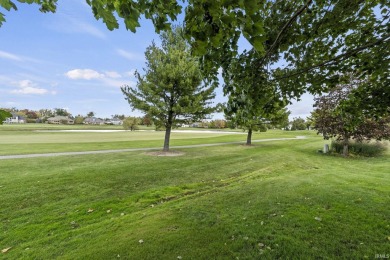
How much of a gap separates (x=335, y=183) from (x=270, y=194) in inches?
119

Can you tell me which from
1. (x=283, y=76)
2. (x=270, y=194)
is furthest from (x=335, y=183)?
(x=283, y=76)

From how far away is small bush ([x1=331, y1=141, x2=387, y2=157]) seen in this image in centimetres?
1756

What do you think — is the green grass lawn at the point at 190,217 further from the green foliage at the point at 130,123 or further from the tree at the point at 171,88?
the green foliage at the point at 130,123

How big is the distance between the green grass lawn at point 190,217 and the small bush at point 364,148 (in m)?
11.7

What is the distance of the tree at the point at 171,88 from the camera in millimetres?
15031

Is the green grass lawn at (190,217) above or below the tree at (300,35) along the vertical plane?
below

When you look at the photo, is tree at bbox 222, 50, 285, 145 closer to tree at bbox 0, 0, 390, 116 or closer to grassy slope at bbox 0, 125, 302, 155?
tree at bbox 0, 0, 390, 116

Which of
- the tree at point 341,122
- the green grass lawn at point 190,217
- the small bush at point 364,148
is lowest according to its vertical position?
the green grass lawn at point 190,217

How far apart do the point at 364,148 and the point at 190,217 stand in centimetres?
1876

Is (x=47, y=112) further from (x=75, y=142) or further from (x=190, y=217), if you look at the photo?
(x=190, y=217)

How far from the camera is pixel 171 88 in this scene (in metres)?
15.9

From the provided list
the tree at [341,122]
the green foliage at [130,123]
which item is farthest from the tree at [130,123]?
the tree at [341,122]

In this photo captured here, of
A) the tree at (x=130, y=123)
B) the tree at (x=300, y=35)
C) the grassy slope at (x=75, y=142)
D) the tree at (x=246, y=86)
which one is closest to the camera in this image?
the tree at (x=300, y=35)

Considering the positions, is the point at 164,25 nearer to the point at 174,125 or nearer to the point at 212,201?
the point at 212,201
